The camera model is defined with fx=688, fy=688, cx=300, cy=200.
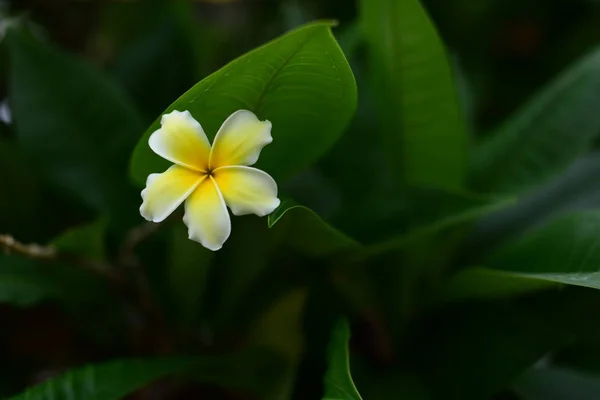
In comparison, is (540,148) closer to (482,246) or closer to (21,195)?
(482,246)

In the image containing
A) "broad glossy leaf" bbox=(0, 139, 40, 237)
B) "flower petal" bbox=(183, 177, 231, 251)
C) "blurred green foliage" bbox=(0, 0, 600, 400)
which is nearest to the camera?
"flower petal" bbox=(183, 177, 231, 251)

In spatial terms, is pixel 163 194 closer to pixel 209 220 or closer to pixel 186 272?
pixel 209 220

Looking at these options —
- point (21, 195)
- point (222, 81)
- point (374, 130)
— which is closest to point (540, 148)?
point (374, 130)

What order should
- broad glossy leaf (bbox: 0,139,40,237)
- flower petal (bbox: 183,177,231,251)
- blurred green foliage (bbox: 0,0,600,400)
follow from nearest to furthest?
flower petal (bbox: 183,177,231,251)
blurred green foliage (bbox: 0,0,600,400)
broad glossy leaf (bbox: 0,139,40,237)

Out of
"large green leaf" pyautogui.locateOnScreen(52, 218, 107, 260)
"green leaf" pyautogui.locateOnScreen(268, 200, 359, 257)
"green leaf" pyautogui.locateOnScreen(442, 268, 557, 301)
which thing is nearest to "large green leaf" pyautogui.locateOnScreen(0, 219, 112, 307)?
"large green leaf" pyautogui.locateOnScreen(52, 218, 107, 260)

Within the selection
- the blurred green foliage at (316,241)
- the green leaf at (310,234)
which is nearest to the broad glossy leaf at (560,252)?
the blurred green foliage at (316,241)

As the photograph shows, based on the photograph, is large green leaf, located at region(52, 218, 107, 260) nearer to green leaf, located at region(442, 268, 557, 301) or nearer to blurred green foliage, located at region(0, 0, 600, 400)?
blurred green foliage, located at region(0, 0, 600, 400)

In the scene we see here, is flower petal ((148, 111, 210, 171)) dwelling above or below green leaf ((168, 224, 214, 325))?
above
